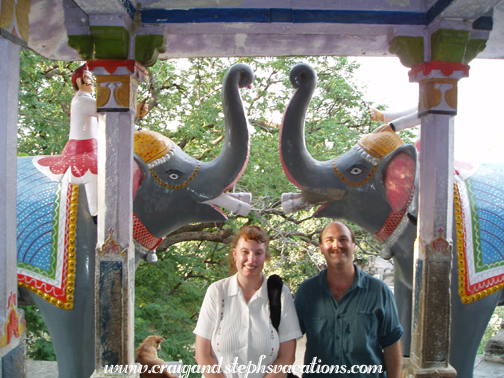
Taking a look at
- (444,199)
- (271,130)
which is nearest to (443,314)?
(444,199)

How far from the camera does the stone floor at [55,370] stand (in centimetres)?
367

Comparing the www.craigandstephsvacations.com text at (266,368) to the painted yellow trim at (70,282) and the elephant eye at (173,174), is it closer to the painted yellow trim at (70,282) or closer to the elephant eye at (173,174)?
the painted yellow trim at (70,282)

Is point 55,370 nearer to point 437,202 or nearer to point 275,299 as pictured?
point 275,299

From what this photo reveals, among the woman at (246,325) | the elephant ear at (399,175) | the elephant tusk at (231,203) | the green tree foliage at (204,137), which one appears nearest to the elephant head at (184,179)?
the elephant tusk at (231,203)

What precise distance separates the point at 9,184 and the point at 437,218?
2187mm

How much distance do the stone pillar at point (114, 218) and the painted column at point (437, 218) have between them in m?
1.64

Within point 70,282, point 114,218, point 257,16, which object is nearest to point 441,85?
point 257,16

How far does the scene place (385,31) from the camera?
101 inches

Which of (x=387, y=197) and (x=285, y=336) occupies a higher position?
(x=387, y=197)

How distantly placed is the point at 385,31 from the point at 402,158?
2.63ft

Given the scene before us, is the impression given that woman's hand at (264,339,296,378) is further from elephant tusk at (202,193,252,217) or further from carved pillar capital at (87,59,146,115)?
carved pillar capital at (87,59,146,115)

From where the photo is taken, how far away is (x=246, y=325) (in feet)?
6.36

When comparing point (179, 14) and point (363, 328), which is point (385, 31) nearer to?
point (179, 14)

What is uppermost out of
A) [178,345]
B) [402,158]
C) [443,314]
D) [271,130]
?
[271,130]
